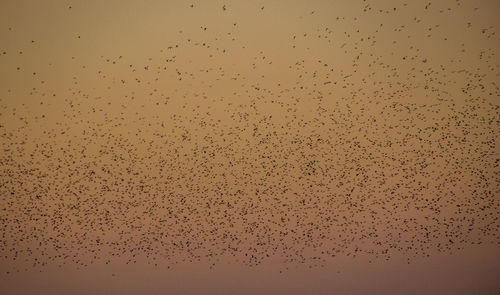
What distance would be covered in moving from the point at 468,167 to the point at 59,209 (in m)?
2.57

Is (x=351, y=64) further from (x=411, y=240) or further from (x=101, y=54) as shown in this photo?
(x=101, y=54)

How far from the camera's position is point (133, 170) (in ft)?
7.73

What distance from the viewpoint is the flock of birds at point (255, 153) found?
7.55 feet

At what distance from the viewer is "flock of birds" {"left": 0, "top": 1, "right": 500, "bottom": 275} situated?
2302 millimetres

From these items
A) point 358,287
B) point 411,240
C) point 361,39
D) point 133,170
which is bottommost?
point 358,287

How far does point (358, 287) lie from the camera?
2420 millimetres

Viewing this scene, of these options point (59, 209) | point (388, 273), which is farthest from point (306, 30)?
point (59, 209)

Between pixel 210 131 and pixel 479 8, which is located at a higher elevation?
pixel 479 8

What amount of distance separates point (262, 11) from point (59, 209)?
1772 mm

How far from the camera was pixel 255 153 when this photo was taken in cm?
236

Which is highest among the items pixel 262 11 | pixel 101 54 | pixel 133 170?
pixel 262 11

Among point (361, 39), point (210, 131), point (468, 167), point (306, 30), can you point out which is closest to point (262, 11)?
point (306, 30)

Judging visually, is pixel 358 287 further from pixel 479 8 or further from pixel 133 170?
pixel 479 8

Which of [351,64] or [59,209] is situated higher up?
[351,64]
